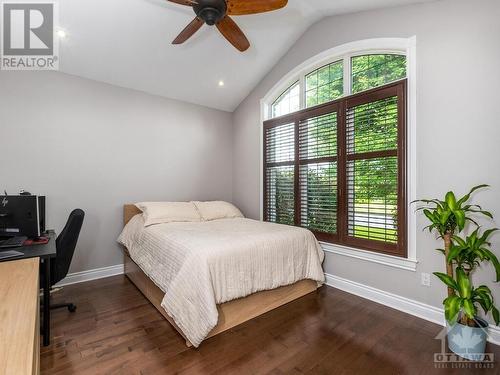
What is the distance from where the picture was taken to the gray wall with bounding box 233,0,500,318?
2078mm

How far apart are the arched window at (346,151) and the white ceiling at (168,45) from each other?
1.80ft

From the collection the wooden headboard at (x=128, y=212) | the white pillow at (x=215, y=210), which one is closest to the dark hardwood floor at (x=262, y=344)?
the wooden headboard at (x=128, y=212)

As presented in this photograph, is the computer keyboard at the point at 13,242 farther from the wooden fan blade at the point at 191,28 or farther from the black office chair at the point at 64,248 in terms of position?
the wooden fan blade at the point at 191,28

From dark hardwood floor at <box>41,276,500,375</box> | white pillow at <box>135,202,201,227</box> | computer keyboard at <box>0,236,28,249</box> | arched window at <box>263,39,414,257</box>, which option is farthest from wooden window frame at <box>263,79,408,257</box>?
computer keyboard at <box>0,236,28,249</box>

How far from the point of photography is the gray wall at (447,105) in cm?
208

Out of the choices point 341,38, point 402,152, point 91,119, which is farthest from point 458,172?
point 91,119

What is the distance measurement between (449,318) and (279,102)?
3348 mm

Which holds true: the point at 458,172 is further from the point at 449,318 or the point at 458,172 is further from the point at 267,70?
the point at 267,70

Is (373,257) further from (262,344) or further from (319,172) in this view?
(262,344)

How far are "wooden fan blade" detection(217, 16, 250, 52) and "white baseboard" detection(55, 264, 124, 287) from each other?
322 centimetres

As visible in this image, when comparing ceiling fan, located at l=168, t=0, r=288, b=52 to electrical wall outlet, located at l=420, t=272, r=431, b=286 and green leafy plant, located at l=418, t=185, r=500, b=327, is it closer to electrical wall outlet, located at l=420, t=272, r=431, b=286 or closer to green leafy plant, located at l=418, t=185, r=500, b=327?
green leafy plant, located at l=418, t=185, r=500, b=327

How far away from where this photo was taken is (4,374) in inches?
27.6

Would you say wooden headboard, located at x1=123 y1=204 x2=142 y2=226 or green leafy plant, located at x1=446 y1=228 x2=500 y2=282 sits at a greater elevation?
wooden headboard, located at x1=123 y1=204 x2=142 y2=226

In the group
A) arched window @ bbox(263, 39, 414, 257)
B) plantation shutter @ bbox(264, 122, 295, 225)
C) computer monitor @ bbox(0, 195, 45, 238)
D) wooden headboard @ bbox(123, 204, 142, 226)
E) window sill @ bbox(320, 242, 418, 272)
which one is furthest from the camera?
plantation shutter @ bbox(264, 122, 295, 225)
